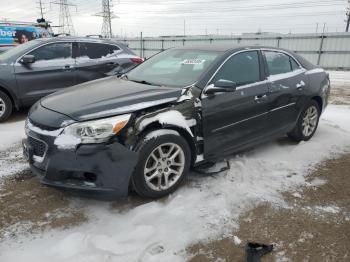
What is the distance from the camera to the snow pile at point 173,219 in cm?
287

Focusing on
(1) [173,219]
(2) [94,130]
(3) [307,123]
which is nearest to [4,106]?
(2) [94,130]

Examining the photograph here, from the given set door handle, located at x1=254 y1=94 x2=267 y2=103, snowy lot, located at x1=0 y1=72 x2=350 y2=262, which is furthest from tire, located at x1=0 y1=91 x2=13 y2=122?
door handle, located at x1=254 y1=94 x2=267 y2=103

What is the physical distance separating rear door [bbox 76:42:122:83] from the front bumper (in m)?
4.43

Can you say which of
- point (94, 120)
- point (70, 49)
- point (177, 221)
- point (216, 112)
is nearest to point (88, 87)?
point (94, 120)

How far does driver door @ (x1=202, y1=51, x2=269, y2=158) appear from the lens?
3.96m

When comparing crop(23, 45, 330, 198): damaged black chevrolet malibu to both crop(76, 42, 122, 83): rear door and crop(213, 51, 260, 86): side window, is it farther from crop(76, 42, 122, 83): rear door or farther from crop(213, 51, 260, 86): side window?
crop(76, 42, 122, 83): rear door

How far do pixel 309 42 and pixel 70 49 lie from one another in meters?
17.2

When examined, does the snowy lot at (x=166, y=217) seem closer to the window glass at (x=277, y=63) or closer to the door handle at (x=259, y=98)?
A: the door handle at (x=259, y=98)

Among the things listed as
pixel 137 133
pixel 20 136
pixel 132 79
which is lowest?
pixel 20 136

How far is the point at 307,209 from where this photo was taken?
3.61m

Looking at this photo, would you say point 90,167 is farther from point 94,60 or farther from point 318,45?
point 318,45

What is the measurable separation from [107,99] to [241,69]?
5.94 ft

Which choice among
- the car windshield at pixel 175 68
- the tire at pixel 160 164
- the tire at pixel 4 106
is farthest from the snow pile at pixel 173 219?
the tire at pixel 4 106

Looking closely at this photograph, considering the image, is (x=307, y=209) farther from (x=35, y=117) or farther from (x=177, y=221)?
(x=35, y=117)
